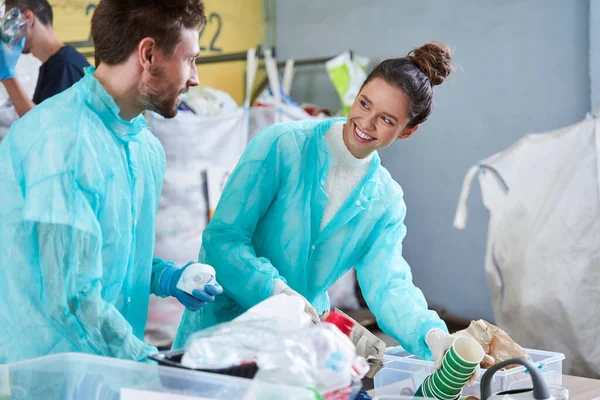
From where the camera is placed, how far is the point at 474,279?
4.16 meters

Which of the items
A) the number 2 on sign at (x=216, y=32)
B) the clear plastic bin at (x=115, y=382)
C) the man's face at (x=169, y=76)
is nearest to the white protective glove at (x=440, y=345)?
the clear plastic bin at (x=115, y=382)

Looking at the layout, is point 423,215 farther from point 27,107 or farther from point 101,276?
point 101,276

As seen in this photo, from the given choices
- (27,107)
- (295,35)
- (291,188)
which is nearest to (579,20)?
(295,35)

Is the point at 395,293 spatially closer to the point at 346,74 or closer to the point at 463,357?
the point at 463,357

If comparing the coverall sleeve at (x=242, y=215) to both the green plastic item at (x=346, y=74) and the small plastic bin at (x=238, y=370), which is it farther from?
the green plastic item at (x=346, y=74)

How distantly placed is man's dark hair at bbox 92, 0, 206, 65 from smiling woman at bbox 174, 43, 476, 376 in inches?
18.8

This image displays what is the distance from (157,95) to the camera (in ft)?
4.83

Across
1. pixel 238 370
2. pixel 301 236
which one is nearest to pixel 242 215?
pixel 301 236

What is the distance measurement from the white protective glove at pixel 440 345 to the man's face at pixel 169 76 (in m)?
0.75

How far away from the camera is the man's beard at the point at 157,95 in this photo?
1.46 meters

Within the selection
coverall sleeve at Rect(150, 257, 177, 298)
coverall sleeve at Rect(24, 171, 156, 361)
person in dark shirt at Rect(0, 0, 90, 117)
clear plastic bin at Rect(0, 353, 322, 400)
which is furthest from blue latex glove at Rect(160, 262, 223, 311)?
person in dark shirt at Rect(0, 0, 90, 117)

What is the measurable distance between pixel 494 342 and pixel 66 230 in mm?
951

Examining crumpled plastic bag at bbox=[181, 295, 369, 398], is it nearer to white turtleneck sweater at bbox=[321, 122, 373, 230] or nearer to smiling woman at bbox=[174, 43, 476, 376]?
smiling woman at bbox=[174, 43, 476, 376]

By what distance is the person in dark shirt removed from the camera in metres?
2.66
